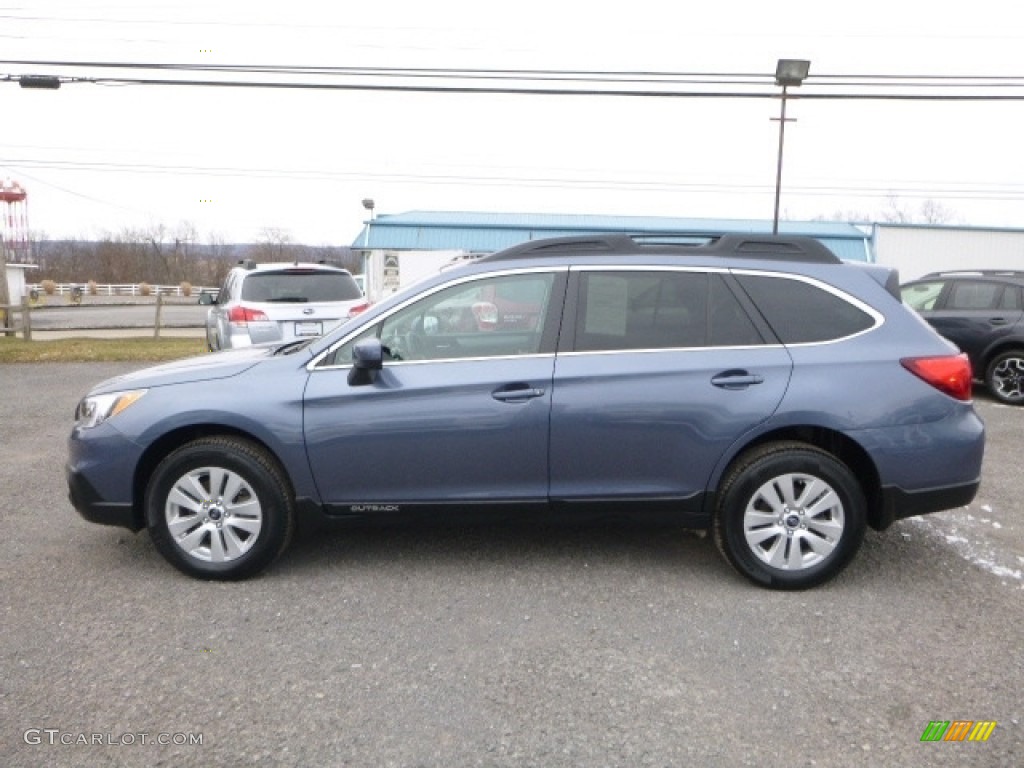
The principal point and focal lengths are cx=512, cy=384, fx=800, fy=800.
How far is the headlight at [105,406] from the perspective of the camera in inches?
161

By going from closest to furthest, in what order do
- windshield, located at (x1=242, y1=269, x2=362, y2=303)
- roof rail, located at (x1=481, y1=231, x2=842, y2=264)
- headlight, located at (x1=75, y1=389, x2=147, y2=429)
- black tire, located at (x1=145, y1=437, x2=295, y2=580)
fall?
1. black tire, located at (x1=145, y1=437, x2=295, y2=580)
2. headlight, located at (x1=75, y1=389, x2=147, y2=429)
3. roof rail, located at (x1=481, y1=231, x2=842, y2=264)
4. windshield, located at (x1=242, y1=269, x2=362, y2=303)

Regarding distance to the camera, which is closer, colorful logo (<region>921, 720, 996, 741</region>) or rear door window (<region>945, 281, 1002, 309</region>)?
colorful logo (<region>921, 720, 996, 741</region>)

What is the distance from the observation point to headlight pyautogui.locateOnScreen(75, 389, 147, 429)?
408 cm

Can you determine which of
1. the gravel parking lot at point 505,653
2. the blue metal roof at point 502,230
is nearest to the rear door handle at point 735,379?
the gravel parking lot at point 505,653

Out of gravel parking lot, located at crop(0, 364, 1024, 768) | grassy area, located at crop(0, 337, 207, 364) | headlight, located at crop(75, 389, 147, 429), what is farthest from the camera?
grassy area, located at crop(0, 337, 207, 364)

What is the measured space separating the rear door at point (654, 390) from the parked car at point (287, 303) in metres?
5.51

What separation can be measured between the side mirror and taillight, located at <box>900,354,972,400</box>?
8.43 ft

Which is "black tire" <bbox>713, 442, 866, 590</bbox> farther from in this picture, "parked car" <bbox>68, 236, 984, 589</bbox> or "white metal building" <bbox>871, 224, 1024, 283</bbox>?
"white metal building" <bbox>871, 224, 1024, 283</bbox>

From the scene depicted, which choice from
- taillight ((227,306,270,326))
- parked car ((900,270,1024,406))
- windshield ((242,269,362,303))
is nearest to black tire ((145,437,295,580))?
taillight ((227,306,270,326))

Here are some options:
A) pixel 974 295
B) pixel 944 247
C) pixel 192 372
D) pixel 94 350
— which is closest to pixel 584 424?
pixel 192 372

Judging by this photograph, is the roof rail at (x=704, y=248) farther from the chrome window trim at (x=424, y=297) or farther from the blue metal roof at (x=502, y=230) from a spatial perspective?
the blue metal roof at (x=502, y=230)

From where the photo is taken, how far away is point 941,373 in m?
3.92

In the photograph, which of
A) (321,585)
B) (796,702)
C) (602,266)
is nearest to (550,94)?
(602,266)

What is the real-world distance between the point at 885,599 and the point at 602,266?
2165 millimetres
